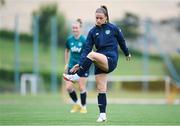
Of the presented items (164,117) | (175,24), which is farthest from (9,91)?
(164,117)

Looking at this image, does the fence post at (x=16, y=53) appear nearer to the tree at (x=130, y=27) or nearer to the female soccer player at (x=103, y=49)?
the tree at (x=130, y=27)

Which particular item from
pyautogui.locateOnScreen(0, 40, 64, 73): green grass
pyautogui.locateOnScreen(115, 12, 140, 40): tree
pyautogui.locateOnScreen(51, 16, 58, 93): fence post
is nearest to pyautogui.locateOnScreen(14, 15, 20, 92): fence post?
pyautogui.locateOnScreen(0, 40, 64, 73): green grass

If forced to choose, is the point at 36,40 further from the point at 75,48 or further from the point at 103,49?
the point at 103,49

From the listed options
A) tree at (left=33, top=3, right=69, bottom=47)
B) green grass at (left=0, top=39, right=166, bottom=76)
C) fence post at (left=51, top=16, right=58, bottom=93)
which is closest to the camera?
green grass at (left=0, top=39, right=166, bottom=76)

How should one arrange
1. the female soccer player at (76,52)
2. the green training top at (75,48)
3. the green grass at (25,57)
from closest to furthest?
the female soccer player at (76,52), the green training top at (75,48), the green grass at (25,57)

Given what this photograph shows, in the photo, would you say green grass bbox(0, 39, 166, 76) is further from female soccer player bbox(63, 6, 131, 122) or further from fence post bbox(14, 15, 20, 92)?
female soccer player bbox(63, 6, 131, 122)

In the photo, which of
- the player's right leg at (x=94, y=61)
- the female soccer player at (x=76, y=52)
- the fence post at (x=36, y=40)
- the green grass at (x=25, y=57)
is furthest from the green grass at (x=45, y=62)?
the player's right leg at (x=94, y=61)

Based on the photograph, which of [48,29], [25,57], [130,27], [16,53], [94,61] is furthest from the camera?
[48,29]

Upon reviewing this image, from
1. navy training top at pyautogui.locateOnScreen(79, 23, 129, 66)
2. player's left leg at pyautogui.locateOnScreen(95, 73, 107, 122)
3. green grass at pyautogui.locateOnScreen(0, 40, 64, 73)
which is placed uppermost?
green grass at pyautogui.locateOnScreen(0, 40, 64, 73)

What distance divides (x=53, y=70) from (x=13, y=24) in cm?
308

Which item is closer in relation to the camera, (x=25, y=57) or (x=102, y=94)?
(x=102, y=94)

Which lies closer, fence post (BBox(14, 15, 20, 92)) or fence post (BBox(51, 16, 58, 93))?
fence post (BBox(14, 15, 20, 92))

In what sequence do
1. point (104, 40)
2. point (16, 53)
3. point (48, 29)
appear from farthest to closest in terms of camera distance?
point (48, 29)
point (16, 53)
point (104, 40)

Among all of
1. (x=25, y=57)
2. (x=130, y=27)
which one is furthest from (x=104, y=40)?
(x=25, y=57)
